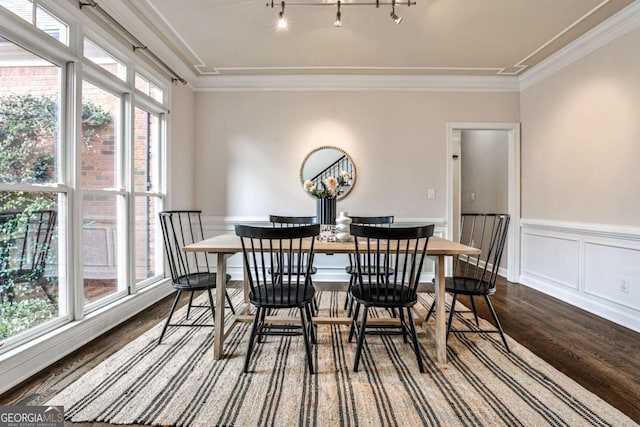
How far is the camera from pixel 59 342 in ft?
6.34

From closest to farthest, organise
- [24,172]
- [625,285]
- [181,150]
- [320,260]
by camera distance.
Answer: [24,172] < [625,285] < [181,150] < [320,260]

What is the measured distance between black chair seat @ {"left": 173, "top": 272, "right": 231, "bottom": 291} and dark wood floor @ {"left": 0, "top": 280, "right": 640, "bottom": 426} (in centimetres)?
55

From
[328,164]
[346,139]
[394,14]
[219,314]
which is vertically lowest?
[219,314]

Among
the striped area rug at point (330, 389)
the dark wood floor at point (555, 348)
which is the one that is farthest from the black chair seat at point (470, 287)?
the dark wood floor at point (555, 348)

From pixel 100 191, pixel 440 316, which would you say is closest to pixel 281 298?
pixel 440 316

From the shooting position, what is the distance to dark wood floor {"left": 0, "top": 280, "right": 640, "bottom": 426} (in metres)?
1.63

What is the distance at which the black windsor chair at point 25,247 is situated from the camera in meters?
1.68

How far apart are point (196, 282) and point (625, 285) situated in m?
3.53

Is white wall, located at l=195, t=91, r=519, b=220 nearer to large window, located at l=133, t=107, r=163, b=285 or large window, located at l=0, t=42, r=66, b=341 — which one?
large window, located at l=133, t=107, r=163, b=285

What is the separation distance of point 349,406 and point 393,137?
316 centimetres

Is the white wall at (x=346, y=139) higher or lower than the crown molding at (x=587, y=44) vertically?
lower

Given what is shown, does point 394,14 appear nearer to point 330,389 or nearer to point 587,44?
point 587,44

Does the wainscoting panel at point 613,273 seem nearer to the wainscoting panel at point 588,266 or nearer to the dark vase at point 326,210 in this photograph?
the wainscoting panel at point 588,266

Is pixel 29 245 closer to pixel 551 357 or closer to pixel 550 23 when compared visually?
pixel 551 357
